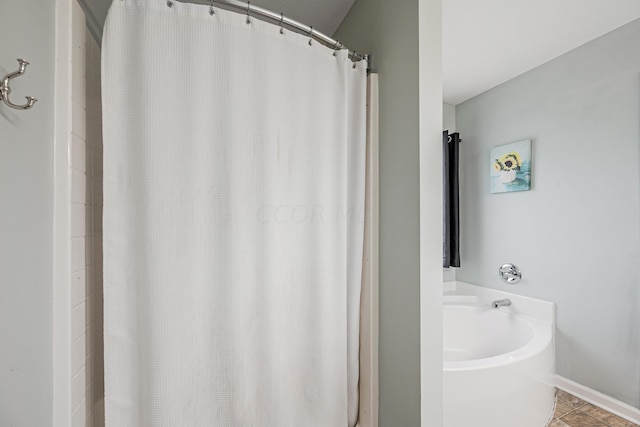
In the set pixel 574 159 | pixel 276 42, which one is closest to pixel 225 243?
pixel 276 42

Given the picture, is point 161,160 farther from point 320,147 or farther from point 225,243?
point 320,147

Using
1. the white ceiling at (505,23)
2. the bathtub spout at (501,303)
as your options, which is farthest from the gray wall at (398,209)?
the bathtub spout at (501,303)

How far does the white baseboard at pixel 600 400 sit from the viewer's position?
5.42 feet

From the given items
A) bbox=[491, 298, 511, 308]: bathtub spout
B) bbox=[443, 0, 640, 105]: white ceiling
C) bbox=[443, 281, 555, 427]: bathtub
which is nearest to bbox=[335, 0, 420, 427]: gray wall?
bbox=[443, 281, 555, 427]: bathtub

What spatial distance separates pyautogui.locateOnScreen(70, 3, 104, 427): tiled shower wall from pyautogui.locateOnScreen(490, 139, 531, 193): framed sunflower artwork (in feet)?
8.66

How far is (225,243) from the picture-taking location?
3.17 ft

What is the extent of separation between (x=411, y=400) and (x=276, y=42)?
4.56 ft

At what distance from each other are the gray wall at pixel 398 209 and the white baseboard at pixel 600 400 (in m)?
1.61

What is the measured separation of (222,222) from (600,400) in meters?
2.51

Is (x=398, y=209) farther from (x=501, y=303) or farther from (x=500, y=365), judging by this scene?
(x=501, y=303)

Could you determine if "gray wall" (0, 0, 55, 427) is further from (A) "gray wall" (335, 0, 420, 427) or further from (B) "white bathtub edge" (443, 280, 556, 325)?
(B) "white bathtub edge" (443, 280, 556, 325)

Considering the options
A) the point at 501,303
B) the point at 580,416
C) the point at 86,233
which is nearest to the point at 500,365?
the point at 580,416

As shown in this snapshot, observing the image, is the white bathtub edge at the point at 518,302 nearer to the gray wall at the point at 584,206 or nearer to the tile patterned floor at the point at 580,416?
the gray wall at the point at 584,206

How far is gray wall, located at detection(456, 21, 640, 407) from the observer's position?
66.2 inches
